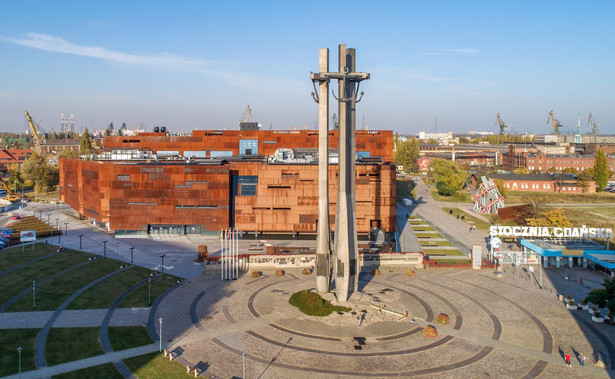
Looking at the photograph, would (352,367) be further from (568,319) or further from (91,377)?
(568,319)

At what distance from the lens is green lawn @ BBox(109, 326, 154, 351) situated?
40672mm

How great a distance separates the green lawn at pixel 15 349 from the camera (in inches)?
1436

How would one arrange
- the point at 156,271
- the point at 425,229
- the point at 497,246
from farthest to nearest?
the point at 425,229 → the point at 497,246 → the point at 156,271

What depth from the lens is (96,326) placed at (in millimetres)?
44719

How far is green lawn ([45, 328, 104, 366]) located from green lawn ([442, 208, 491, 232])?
8276 cm

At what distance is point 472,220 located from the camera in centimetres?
11262

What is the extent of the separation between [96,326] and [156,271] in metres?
19.9

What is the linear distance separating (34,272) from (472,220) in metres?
91.6

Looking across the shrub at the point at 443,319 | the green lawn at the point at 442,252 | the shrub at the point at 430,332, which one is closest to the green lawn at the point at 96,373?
the shrub at the point at 430,332

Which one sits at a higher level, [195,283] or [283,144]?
[283,144]

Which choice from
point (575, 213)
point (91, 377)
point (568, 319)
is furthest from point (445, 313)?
point (575, 213)

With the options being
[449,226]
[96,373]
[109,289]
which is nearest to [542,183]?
[449,226]

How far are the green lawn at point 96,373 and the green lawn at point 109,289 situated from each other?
49.1ft

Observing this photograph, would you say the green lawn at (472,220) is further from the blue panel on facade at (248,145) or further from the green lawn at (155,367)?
the green lawn at (155,367)
